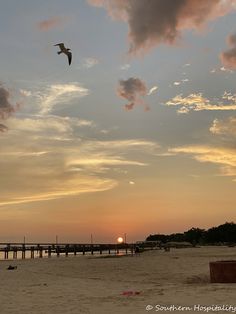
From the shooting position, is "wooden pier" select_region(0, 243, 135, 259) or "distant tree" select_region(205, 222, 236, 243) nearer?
"wooden pier" select_region(0, 243, 135, 259)

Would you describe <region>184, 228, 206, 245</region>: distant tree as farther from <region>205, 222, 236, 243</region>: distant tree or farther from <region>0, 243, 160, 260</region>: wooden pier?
<region>0, 243, 160, 260</region>: wooden pier

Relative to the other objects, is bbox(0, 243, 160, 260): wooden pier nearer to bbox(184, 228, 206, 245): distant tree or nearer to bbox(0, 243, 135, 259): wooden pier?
bbox(0, 243, 135, 259): wooden pier

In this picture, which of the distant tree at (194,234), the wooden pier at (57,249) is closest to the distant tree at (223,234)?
the distant tree at (194,234)

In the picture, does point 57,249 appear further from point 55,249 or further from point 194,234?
point 194,234

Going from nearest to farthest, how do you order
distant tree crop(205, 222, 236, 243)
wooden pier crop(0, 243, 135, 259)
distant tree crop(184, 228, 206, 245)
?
wooden pier crop(0, 243, 135, 259), distant tree crop(205, 222, 236, 243), distant tree crop(184, 228, 206, 245)

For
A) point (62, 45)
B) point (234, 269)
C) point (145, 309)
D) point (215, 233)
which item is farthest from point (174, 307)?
point (215, 233)

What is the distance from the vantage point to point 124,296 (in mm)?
12656

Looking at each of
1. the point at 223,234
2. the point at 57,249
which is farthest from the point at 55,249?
the point at 223,234

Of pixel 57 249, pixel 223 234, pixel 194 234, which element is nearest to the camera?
pixel 57 249

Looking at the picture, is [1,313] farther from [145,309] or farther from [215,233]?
[215,233]


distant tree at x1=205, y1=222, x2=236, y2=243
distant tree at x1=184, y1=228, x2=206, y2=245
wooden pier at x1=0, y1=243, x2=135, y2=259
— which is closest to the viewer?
wooden pier at x1=0, y1=243, x2=135, y2=259

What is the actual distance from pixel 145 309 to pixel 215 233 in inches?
6294

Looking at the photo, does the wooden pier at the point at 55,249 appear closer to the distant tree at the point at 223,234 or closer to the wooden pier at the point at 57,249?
the wooden pier at the point at 57,249

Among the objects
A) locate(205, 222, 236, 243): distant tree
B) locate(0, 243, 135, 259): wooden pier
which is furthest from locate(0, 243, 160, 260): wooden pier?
locate(205, 222, 236, 243): distant tree
